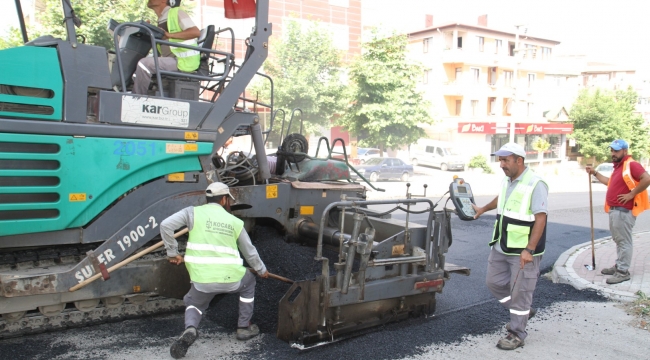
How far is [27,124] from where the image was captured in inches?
149

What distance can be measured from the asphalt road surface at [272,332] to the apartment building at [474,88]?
106ft

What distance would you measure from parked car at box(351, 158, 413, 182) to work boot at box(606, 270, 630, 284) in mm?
16673

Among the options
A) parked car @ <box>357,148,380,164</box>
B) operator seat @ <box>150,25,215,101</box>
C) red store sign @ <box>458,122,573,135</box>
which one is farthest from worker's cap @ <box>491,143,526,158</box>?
red store sign @ <box>458,122,573,135</box>

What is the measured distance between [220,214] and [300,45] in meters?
22.4

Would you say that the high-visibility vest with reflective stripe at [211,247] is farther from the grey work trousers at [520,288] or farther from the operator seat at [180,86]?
the grey work trousers at [520,288]

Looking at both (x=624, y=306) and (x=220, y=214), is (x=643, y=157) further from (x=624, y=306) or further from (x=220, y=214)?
(x=220, y=214)

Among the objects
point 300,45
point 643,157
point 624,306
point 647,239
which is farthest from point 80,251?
point 643,157

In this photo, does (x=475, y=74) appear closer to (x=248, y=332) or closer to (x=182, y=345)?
(x=248, y=332)

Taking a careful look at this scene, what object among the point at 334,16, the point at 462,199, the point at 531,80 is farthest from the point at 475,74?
the point at 462,199

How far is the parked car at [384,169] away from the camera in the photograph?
2306 cm

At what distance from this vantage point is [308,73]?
979 inches

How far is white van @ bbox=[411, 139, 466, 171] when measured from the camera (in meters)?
31.8

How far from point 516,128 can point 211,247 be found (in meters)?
38.5

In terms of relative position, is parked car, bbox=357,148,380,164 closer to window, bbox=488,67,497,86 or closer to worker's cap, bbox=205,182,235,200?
window, bbox=488,67,497,86
